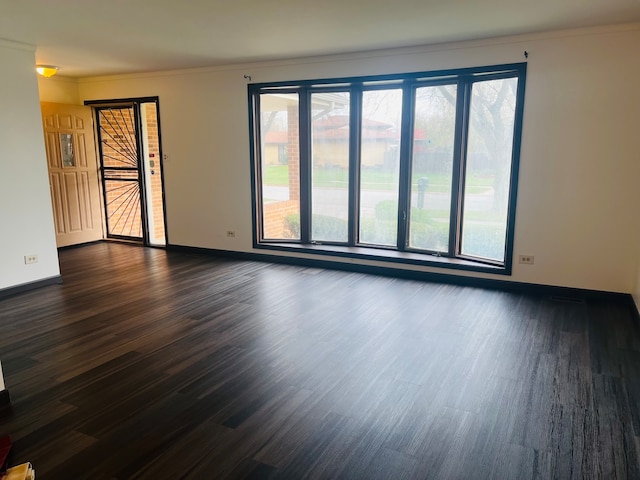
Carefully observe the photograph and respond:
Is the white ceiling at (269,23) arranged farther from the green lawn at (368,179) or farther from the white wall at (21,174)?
the green lawn at (368,179)

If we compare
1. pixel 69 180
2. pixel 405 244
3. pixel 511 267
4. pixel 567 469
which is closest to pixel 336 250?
pixel 405 244

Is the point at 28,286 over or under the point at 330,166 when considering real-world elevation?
under

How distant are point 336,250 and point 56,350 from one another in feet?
10.9

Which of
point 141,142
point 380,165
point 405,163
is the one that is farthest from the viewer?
point 141,142

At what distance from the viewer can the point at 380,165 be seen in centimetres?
553

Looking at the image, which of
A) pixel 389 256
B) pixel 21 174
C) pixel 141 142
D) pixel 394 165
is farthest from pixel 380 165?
pixel 21 174

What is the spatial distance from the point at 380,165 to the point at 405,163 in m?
0.33

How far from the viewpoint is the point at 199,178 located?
651 cm

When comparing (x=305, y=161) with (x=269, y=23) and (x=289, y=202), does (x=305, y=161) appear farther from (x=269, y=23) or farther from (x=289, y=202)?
(x=269, y=23)

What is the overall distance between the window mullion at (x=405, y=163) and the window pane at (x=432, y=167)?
5 cm

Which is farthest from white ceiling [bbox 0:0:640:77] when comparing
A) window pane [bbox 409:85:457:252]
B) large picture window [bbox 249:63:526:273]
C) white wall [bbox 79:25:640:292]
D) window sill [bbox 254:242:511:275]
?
window sill [bbox 254:242:511:275]

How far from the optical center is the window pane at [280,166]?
5.92 m

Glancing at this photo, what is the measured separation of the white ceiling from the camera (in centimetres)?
342

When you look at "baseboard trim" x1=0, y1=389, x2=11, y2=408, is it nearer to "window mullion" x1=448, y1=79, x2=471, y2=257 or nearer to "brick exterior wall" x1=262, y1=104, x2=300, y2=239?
"brick exterior wall" x1=262, y1=104, x2=300, y2=239
